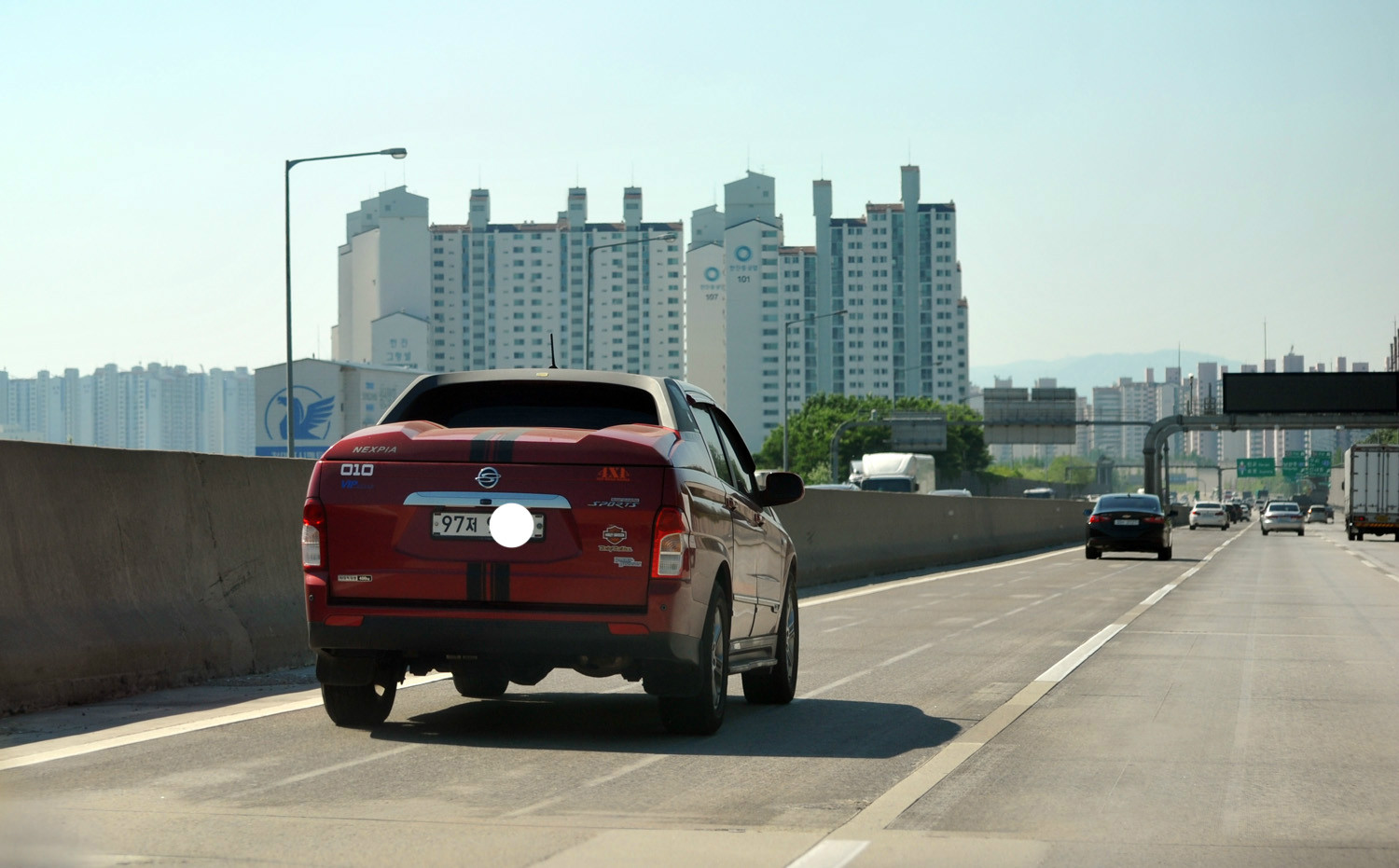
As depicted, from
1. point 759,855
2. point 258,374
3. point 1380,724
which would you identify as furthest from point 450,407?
point 258,374

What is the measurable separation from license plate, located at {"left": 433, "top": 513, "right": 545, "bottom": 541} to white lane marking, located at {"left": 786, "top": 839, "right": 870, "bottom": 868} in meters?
2.47

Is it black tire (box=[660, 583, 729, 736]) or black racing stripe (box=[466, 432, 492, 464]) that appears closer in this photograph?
black racing stripe (box=[466, 432, 492, 464])

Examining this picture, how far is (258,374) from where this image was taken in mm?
80625

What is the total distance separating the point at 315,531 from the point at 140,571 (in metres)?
2.52

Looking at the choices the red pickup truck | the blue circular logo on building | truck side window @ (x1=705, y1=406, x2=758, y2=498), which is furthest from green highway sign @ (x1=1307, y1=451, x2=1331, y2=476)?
the red pickup truck

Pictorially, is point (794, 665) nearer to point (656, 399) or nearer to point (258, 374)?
point (656, 399)

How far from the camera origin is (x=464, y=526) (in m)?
8.16

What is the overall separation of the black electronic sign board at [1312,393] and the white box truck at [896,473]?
23.9 m

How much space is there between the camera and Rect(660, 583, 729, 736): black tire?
8680 millimetres

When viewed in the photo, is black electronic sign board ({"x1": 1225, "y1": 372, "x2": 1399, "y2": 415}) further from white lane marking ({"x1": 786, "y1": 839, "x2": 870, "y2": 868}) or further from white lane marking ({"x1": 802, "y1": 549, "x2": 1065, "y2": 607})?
white lane marking ({"x1": 786, "y1": 839, "x2": 870, "y2": 868})

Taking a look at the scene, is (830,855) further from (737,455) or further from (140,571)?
(140,571)

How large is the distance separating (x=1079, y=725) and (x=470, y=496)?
3.75m

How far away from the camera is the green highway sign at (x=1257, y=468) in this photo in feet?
559

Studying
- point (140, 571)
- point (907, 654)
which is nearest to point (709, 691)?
point (140, 571)
